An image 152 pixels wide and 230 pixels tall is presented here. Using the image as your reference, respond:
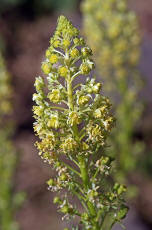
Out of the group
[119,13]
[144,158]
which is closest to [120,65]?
[119,13]

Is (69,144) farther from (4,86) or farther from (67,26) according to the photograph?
(4,86)

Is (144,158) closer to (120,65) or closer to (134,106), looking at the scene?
(134,106)

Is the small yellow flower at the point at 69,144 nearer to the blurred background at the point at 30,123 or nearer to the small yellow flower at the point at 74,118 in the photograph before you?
the small yellow flower at the point at 74,118

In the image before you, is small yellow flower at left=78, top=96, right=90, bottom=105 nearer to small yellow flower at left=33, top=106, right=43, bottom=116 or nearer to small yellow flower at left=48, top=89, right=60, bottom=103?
small yellow flower at left=48, top=89, right=60, bottom=103

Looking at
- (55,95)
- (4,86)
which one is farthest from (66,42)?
(4,86)

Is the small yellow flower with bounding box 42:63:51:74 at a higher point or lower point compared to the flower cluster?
lower

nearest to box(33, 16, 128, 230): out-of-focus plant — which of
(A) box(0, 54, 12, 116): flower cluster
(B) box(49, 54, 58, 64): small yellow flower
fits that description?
(B) box(49, 54, 58, 64): small yellow flower
